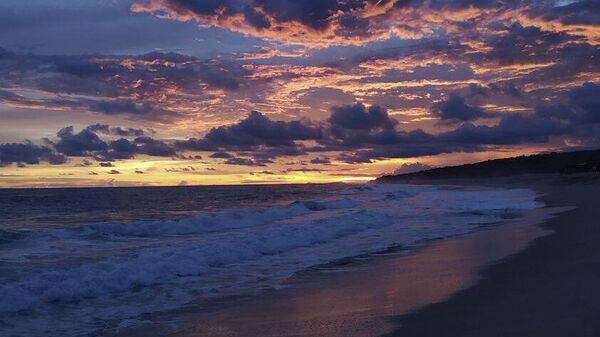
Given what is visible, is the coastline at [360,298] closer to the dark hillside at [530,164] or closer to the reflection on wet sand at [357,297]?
the reflection on wet sand at [357,297]

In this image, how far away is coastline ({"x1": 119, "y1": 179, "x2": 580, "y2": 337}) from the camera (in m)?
7.71

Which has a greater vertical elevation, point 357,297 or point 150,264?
point 150,264

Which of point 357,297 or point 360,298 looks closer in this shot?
point 360,298

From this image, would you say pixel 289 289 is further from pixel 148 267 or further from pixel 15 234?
pixel 15 234

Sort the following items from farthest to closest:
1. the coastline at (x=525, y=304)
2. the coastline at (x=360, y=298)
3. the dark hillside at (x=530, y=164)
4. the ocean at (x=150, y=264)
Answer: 1. the dark hillside at (x=530, y=164)
2. the ocean at (x=150, y=264)
3. the coastline at (x=360, y=298)
4. the coastline at (x=525, y=304)

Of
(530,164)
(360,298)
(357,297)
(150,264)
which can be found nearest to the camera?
(360,298)

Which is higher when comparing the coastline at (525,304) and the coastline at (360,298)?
the coastline at (525,304)

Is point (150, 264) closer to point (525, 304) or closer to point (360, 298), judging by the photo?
point (360, 298)

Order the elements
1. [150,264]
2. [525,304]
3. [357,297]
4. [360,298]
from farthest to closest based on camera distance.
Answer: [150,264], [357,297], [360,298], [525,304]

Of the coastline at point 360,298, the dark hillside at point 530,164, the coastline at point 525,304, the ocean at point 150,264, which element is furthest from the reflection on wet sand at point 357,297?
the dark hillside at point 530,164

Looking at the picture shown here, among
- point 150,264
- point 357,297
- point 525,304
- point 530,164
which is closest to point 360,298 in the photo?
point 357,297

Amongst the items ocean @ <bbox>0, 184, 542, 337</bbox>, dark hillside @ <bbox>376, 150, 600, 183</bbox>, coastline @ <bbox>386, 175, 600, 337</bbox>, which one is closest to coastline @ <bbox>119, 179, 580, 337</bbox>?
coastline @ <bbox>386, 175, 600, 337</bbox>

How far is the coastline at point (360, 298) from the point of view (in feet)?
25.3

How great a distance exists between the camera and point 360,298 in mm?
9500
